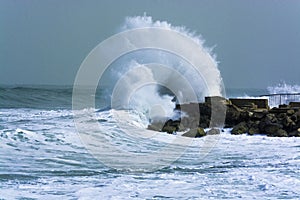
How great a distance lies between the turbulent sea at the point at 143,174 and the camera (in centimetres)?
728

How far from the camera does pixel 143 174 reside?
29.2 ft

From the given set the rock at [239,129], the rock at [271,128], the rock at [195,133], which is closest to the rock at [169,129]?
the rock at [195,133]

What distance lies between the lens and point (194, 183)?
806cm

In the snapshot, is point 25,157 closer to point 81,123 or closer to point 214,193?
point 214,193

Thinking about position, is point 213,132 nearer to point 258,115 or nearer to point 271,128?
point 271,128

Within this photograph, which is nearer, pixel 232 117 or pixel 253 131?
pixel 253 131

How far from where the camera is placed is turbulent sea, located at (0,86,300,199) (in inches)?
287

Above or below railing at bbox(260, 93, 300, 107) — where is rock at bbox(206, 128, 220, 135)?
below

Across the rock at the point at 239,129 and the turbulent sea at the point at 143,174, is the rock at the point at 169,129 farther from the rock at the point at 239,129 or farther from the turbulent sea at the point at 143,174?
the turbulent sea at the point at 143,174

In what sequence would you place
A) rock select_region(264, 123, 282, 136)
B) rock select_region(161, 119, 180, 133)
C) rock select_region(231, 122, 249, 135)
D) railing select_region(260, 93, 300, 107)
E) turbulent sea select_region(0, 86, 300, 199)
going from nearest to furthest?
turbulent sea select_region(0, 86, 300, 199)
rock select_region(264, 123, 282, 136)
rock select_region(231, 122, 249, 135)
rock select_region(161, 119, 180, 133)
railing select_region(260, 93, 300, 107)

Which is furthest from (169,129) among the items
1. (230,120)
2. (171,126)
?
(230,120)

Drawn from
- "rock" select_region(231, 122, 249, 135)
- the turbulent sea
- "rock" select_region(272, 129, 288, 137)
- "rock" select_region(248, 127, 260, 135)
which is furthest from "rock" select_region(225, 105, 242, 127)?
the turbulent sea

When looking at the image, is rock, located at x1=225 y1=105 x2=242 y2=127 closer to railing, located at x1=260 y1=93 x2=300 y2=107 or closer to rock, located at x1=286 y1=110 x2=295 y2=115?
rock, located at x1=286 y1=110 x2=295 y2=115

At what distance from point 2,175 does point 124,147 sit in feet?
16.3
